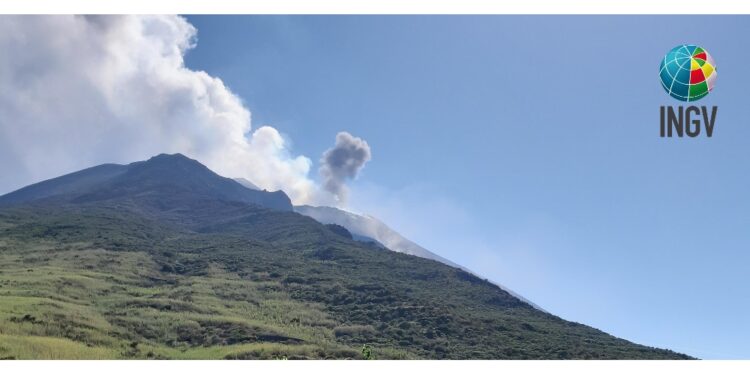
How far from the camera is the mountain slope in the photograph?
61750mm

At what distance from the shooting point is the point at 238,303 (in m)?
91.1

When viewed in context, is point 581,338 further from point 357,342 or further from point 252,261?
point 252,261

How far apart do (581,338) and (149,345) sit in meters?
61.9

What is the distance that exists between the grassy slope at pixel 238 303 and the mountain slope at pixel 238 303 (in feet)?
0.91

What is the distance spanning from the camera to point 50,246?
122m

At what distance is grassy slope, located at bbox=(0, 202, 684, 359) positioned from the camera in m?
61.7

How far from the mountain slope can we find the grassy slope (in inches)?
10.9

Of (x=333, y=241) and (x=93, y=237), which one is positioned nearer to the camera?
(x=93, y=237)

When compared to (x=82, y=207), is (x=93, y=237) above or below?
below

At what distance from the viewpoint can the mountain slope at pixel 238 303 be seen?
2431 inches

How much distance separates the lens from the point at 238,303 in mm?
91125
